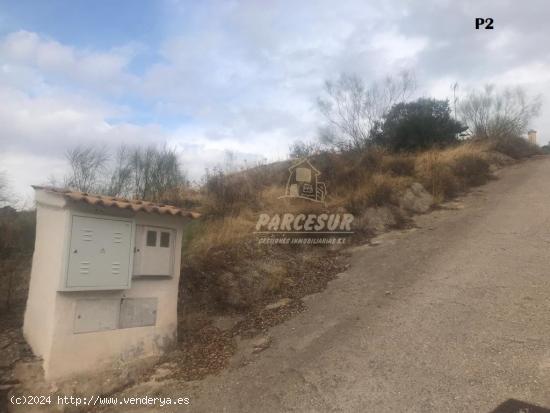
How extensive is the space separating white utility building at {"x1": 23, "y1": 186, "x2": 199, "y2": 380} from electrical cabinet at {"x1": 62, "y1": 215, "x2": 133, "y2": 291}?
0.01 m

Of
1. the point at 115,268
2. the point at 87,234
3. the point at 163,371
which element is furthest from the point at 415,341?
the point at 87,234

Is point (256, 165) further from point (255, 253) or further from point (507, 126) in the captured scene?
point (507, 126)

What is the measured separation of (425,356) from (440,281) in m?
2.48

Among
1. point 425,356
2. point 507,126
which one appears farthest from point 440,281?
point 507,126

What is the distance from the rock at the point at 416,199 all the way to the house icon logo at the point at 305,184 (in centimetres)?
227

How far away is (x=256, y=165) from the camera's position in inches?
557

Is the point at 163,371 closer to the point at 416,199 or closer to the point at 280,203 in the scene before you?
the point at 280,203

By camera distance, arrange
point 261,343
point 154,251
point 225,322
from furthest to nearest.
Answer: point 225,322 < point 261,343 < point 154,251

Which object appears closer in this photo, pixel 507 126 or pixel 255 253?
pixel 255 253

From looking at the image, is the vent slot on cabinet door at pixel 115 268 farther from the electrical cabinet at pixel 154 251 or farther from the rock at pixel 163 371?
the rock at pixel 163 371

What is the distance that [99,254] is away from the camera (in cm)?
560

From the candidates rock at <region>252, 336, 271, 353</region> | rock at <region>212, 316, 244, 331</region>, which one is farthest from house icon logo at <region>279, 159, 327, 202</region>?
rock at <region>252, 336, 271, 353</region>

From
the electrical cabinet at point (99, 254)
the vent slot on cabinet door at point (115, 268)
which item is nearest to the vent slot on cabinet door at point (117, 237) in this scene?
the electrical cabinet at point (99, 254)

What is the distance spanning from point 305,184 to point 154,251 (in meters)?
6.77
